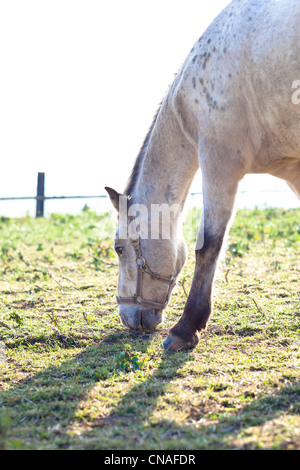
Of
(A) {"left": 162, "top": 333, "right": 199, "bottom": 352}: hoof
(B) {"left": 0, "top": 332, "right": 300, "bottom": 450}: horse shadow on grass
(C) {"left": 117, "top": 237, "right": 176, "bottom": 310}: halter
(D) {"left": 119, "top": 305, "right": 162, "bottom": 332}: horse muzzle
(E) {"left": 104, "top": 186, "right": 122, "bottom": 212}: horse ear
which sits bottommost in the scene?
(B) {"left": 0, "top": 332, "right": 300, "bottom": 450}: horse shadow on grass

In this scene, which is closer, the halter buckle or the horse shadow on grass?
the horse shadow on grass

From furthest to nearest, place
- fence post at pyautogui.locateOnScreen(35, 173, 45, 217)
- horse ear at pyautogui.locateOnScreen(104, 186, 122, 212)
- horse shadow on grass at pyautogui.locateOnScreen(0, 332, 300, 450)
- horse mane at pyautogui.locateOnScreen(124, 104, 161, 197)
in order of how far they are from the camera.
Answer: fence post at pyautogui.locateOnScreen(35, 173, 45, 217) → horse mane at pyautogui.locateOnScreen(124, 104, 161, 197) → horse ear at pyautogui.locateOnScreen(104, 186, 122, 212) → horse shadow on grass at pyautogui.locateOnScreen(0, 332, 300, 450)

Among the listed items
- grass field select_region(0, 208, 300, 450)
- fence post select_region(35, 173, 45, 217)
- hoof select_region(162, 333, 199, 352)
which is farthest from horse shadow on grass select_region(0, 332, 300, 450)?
fence post select_region(35, 173, 45, 217)

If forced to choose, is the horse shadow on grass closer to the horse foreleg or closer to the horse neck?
the horse foreleg

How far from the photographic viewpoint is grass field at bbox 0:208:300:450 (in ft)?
7.22

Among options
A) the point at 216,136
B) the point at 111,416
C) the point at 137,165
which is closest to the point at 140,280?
the point at 137,165

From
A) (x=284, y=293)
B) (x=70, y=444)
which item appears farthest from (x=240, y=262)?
(x=70, y=444)

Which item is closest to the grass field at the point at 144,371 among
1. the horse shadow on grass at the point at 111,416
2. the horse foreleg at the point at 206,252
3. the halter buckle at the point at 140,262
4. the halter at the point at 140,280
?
the horse shadow on grass at the point at 111,416

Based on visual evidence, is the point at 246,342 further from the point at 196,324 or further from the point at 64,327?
the point at 64,327

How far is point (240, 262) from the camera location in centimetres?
657

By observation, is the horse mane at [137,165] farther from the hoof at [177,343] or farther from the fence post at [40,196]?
the fence post at [40,196]

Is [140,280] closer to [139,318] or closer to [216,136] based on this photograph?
[139,318]

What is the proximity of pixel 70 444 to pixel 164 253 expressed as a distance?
1960mm

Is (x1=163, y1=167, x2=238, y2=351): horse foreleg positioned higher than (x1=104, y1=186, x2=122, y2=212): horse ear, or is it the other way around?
(x1=104, y1=186, x2=122, y2=212): horse ear
